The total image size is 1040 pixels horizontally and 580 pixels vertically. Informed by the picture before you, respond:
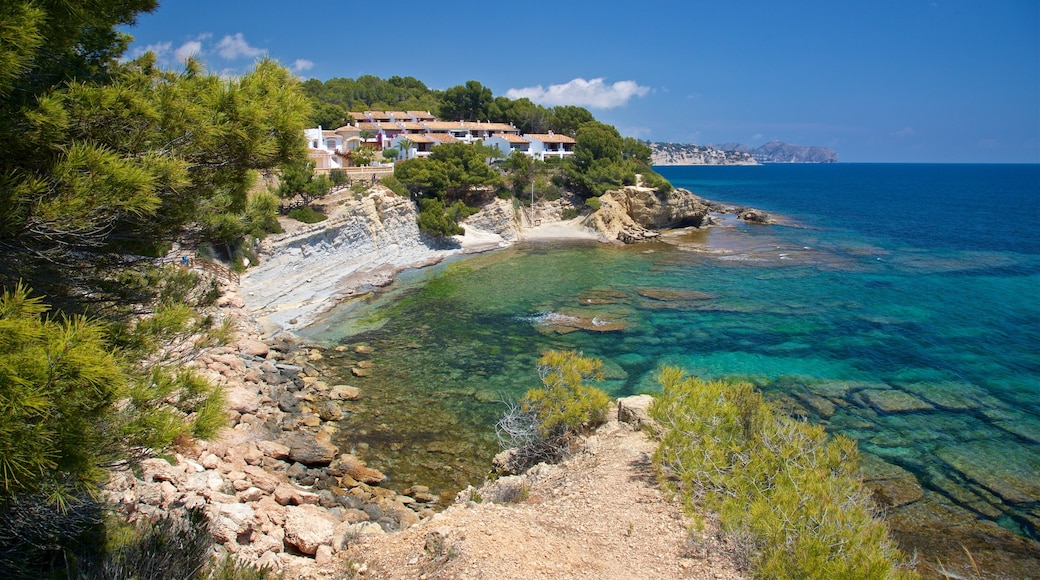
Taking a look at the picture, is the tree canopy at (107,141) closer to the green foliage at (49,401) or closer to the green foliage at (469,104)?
the green foliage at (49,401)

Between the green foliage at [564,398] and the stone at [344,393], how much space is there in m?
7.23

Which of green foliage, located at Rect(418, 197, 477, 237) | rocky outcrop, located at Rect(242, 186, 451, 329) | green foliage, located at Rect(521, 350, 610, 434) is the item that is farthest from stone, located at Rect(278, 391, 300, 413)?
green foliage, located at Rect(418, 197, 477, 237)

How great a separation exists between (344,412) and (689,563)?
1157 cm

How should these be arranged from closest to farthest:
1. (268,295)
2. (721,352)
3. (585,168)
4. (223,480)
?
(223,480) < (721,352) < (268,295) < (585,168)

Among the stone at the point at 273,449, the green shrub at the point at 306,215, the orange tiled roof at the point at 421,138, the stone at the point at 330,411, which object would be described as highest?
the orange tiled roof at the point at 421,138

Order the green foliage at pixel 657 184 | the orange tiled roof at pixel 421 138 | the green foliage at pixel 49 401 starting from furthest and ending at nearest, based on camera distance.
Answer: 1. the orange tiled roof at pixel 421 138
2. the green foliage at pixel 657 184
3. the green foliage at pixel 49 401

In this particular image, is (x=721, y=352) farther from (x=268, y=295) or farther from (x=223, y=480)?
(x=268, y=295)

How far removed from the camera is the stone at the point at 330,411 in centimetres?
1602

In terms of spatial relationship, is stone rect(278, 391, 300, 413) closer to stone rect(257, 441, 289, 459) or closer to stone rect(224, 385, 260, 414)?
stone rect(224, 385, 260, 414)

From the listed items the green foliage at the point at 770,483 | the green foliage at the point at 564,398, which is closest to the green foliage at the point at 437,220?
the green foliage at the point at 564,398

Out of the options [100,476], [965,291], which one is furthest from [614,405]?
[965,291]

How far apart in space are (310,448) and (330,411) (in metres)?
2.46

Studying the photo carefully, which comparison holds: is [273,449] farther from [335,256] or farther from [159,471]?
[335,256]

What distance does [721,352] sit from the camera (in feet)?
70.0
